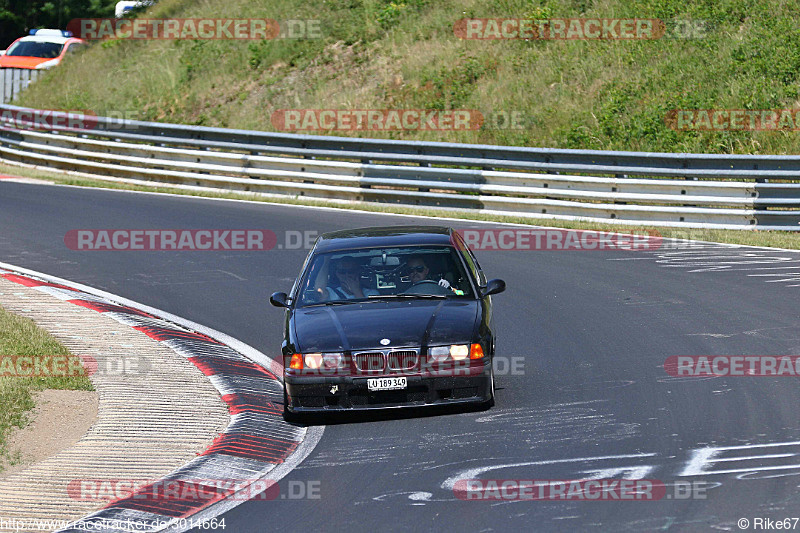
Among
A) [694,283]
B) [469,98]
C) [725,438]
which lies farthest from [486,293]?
[469,98]

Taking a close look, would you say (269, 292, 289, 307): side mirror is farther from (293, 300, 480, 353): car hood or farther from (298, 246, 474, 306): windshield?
(293, 300, 480, 353): car hood

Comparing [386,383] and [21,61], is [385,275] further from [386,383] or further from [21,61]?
[21,61]

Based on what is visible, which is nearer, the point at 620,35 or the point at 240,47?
the point at 620,35

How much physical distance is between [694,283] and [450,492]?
26.5 ft

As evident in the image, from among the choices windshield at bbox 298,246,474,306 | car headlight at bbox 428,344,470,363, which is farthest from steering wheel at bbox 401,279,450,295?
car headlight at bbox 428,344,470,363

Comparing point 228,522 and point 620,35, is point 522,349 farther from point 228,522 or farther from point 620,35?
point 620,35

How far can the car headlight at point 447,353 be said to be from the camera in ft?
28.5

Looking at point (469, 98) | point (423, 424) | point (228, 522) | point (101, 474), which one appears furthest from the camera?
point (469, 98)

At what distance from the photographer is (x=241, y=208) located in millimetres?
21422

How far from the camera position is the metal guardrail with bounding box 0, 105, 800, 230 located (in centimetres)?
1825

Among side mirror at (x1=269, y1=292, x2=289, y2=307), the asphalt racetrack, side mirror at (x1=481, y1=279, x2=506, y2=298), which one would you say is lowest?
the asphalt racetrack

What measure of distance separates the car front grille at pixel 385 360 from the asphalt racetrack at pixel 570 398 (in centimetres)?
46

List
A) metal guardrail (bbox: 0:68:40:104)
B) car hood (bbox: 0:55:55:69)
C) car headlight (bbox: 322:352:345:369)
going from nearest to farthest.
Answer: car headlight (bbox: 322:352:345:369) < metal guardrail (bbox: 0:68:40:104) < car hood (bbox: 0:55:55:69)

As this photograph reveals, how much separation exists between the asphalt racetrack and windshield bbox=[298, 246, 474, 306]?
1.09 m
